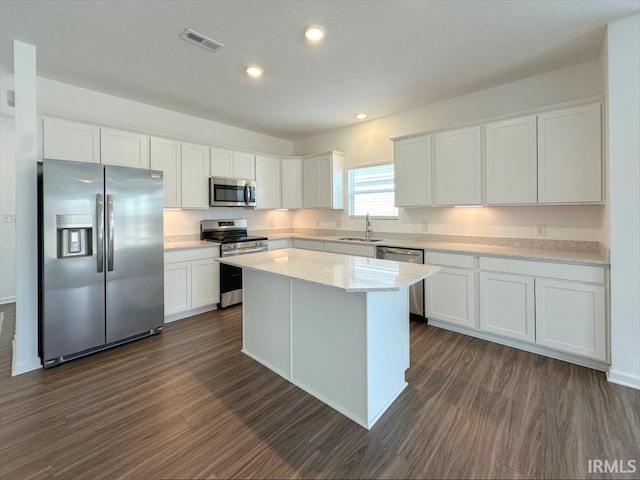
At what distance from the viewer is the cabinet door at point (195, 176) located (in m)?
4.10

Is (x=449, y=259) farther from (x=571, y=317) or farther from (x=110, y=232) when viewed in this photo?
(x=110, y=232)

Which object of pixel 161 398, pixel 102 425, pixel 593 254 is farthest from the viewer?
pixel 593 254

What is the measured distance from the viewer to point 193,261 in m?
3.94

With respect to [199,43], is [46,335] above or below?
below

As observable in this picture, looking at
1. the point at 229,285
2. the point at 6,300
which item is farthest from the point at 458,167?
the point at 6,300

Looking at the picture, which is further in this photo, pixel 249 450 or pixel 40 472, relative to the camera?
pixel 249 450

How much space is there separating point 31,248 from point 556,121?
16.4 feet

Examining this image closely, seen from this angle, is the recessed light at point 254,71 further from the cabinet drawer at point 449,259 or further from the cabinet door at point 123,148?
the cabinet drawer at point 449,259

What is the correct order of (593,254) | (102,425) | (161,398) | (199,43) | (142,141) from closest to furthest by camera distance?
(102,425), (161,398), (199,43), (593,254), (142,141)

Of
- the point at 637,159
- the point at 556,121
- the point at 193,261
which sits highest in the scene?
the point at 556,121

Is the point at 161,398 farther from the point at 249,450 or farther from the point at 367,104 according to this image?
the point at 367,104

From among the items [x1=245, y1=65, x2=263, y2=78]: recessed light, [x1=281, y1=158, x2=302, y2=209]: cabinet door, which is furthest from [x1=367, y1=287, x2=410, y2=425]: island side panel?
[x1=281, y1=158, x2=302, y2=209]: cabinet door

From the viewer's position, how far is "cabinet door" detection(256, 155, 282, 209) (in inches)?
199

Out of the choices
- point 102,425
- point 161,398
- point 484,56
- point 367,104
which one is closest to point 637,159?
point 484,56
